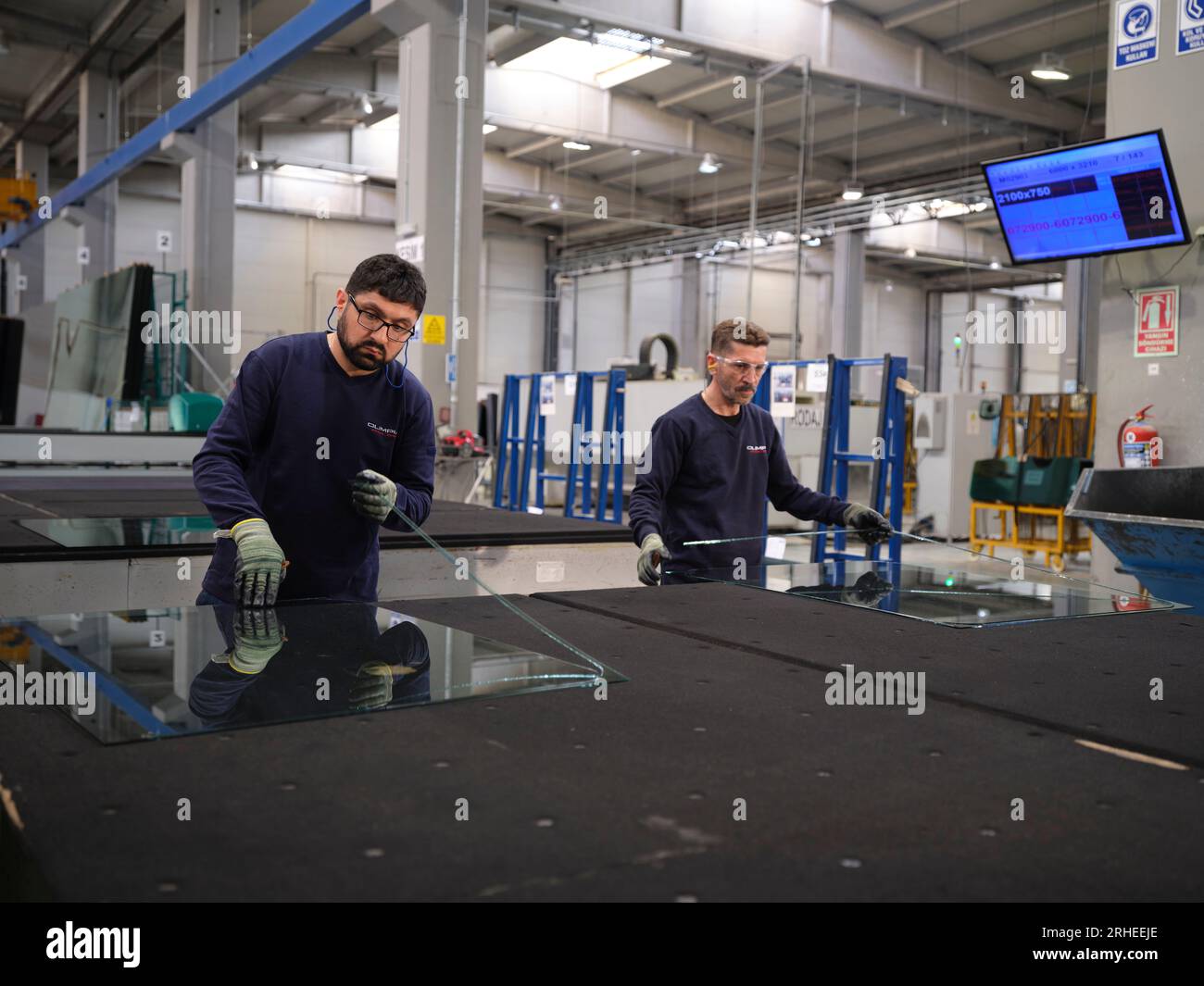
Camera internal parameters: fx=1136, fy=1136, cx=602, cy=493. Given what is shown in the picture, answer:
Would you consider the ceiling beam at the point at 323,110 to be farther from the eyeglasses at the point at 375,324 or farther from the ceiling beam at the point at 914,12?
the eyeglasses at the point at 375,324

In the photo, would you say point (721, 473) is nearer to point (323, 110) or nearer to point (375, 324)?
point (375, 324)

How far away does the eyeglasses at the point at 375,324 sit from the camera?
2.32 meters

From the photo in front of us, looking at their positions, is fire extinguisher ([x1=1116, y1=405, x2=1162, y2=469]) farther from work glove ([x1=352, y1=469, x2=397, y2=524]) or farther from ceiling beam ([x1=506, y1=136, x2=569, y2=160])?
ceiling beam ([x1=506, y1=136, x2=569, y2=160])

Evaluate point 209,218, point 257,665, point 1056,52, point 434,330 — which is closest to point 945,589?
point 257,665

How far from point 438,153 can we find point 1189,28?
4.41 m

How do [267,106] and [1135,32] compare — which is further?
[267,106]

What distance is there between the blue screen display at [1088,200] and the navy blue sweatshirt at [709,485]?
2.51 meters

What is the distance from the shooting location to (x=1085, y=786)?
1165mm

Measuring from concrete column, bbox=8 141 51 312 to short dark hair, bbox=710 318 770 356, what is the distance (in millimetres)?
15381

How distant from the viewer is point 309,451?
2414mm

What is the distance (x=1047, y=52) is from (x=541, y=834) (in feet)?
39.2

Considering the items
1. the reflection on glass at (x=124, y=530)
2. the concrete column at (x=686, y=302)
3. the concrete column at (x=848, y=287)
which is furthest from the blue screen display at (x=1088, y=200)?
the concrete column at (x=686, y=302)
